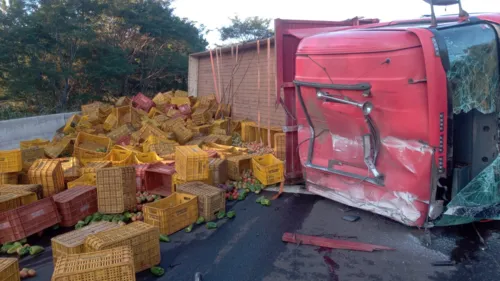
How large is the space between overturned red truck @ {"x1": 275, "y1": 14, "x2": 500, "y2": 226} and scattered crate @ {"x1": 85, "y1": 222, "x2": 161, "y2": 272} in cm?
264

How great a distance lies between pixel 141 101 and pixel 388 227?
1095 centimetres

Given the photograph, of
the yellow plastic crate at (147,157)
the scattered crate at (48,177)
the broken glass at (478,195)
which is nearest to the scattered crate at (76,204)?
the scattered crate at (48,177)

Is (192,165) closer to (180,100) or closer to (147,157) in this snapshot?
(147,157)

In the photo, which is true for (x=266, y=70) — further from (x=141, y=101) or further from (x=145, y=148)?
(x=141, y=101)

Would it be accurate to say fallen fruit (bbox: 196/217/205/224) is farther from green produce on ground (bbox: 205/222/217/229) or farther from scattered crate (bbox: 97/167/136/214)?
scattered crate (bbox: 97/167/136/214)

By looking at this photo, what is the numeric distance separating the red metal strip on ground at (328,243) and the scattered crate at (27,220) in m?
3.37

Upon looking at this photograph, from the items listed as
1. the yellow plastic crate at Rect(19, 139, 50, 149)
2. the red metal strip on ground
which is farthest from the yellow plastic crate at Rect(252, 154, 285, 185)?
the yellow plastic crate at Rect(19, 139, 50, 149)

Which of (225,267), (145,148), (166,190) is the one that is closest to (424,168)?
(225,267)

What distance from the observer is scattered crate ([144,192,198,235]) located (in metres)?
5.42

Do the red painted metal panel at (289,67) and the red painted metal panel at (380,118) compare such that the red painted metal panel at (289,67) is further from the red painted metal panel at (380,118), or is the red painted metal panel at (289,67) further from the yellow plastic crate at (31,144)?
the yellow plastic crate at (31,144)

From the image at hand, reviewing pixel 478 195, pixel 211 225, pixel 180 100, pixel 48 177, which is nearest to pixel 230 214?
pixel 211 225

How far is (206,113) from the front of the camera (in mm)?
12906

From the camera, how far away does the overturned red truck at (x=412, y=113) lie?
4.27m

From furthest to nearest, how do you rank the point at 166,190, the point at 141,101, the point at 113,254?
1. the point at 141,101
2. the point at 166,190
3. the point at 113,254
